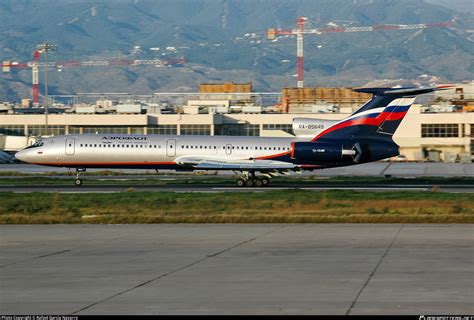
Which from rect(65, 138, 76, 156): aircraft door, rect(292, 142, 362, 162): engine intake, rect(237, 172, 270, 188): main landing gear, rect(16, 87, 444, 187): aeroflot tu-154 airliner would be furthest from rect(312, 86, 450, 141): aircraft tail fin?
rect(65, 138, 76, 156): aircraft door

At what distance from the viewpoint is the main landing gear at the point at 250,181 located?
202ft

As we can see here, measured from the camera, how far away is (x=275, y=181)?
67.6m

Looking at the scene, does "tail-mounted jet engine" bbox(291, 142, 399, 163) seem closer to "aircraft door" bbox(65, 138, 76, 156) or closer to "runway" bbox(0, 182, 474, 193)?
"runway" bbox(0, 182, 474, 193)

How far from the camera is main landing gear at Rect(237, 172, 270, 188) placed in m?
61.7

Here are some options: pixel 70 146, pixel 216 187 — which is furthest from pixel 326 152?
pixel 70 146

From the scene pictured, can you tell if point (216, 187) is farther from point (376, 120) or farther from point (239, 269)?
point (239, 269)

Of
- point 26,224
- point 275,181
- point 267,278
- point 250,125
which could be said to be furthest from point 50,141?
point 250,125

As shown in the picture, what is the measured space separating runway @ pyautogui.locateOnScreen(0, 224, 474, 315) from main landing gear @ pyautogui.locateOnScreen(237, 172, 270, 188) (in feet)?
76.5

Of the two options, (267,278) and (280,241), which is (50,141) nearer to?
(280,241)

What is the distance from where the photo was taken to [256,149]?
61.6 m

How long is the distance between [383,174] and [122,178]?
2106cm

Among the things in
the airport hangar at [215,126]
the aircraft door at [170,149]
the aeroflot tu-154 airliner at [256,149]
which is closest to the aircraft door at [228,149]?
the aeroflot tu-154 airliner at [256,149]

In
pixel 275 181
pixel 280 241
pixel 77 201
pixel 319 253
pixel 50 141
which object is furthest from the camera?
pixel 275 181

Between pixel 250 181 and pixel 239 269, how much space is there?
3499cm
